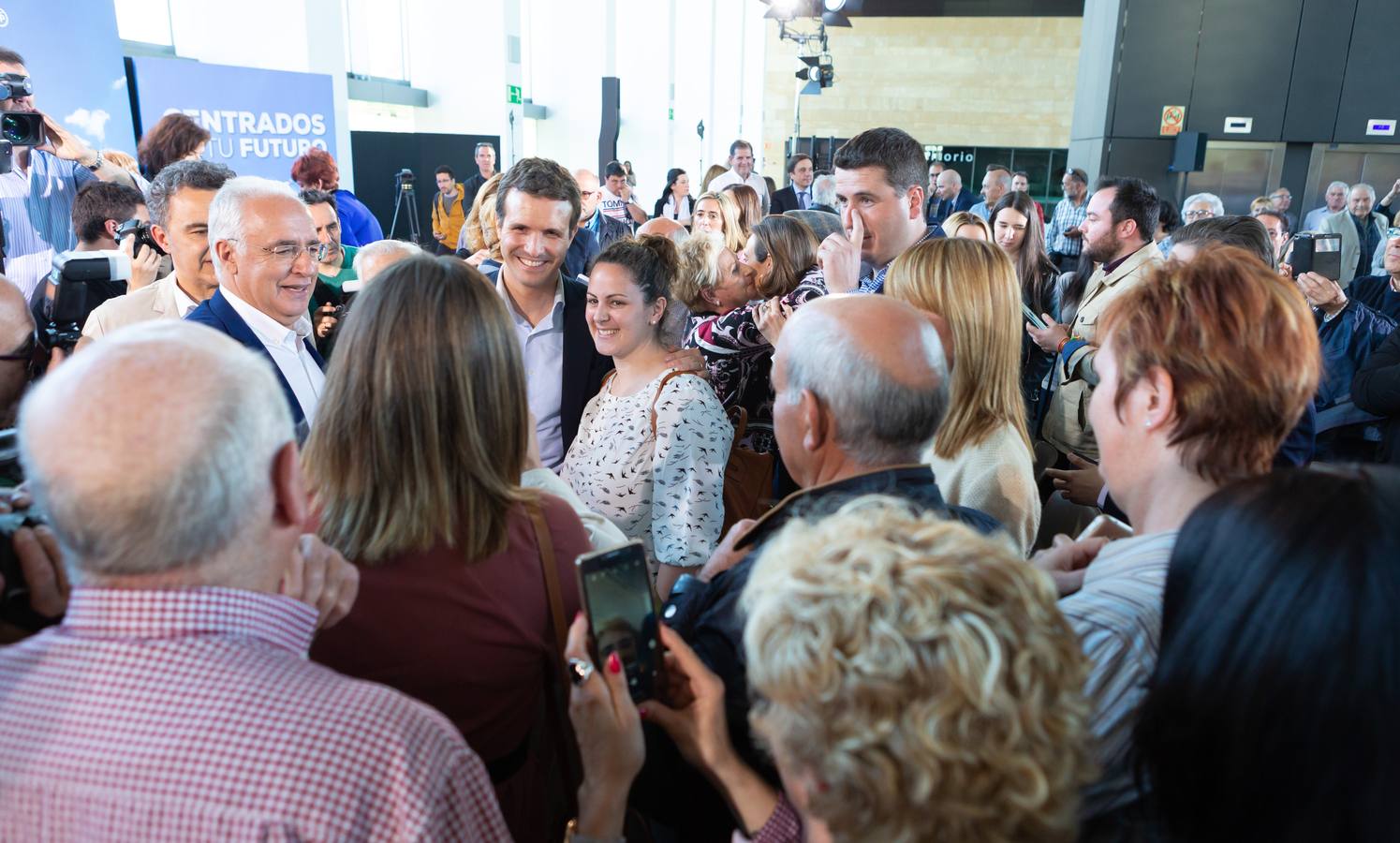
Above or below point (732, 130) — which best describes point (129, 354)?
below

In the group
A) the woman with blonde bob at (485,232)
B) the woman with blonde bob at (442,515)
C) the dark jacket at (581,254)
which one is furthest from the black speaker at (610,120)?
the woman with blonde bob at (442,515)

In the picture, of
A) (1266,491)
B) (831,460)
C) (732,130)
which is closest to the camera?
(1266,491)

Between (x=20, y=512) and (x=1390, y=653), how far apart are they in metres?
1.61

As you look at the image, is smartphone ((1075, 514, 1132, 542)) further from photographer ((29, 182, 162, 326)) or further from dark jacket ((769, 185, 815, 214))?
dark jacket ((769, 185, 815, 214))

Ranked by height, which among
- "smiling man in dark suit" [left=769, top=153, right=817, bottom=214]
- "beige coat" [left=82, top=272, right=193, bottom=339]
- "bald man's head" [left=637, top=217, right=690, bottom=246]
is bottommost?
"beige coat" [left=82, top=272, right=193, bottom=339]

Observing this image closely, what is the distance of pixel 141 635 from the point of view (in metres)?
0.86

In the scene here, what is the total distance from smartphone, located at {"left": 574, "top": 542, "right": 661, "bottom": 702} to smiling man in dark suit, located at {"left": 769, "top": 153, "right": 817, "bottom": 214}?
383 inches

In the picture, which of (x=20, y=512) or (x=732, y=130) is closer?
(x=20, y=512)

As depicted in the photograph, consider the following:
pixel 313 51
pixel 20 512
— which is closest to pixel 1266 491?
pixel 20 512

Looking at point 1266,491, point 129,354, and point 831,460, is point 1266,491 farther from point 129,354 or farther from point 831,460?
point 129,354

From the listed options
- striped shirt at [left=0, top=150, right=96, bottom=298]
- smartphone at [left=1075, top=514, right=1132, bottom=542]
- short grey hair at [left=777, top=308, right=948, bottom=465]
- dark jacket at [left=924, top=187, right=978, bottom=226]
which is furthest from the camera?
dark jacket at [left=924, top=187, right=978, bottom=226]

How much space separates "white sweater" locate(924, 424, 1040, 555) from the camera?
2049 mm

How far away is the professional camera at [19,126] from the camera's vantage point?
3.03 meters

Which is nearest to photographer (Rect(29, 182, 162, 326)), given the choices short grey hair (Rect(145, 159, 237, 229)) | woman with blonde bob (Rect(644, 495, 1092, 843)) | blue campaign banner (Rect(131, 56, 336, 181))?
short grey hair (Rect(145, 159, 237, 229))
